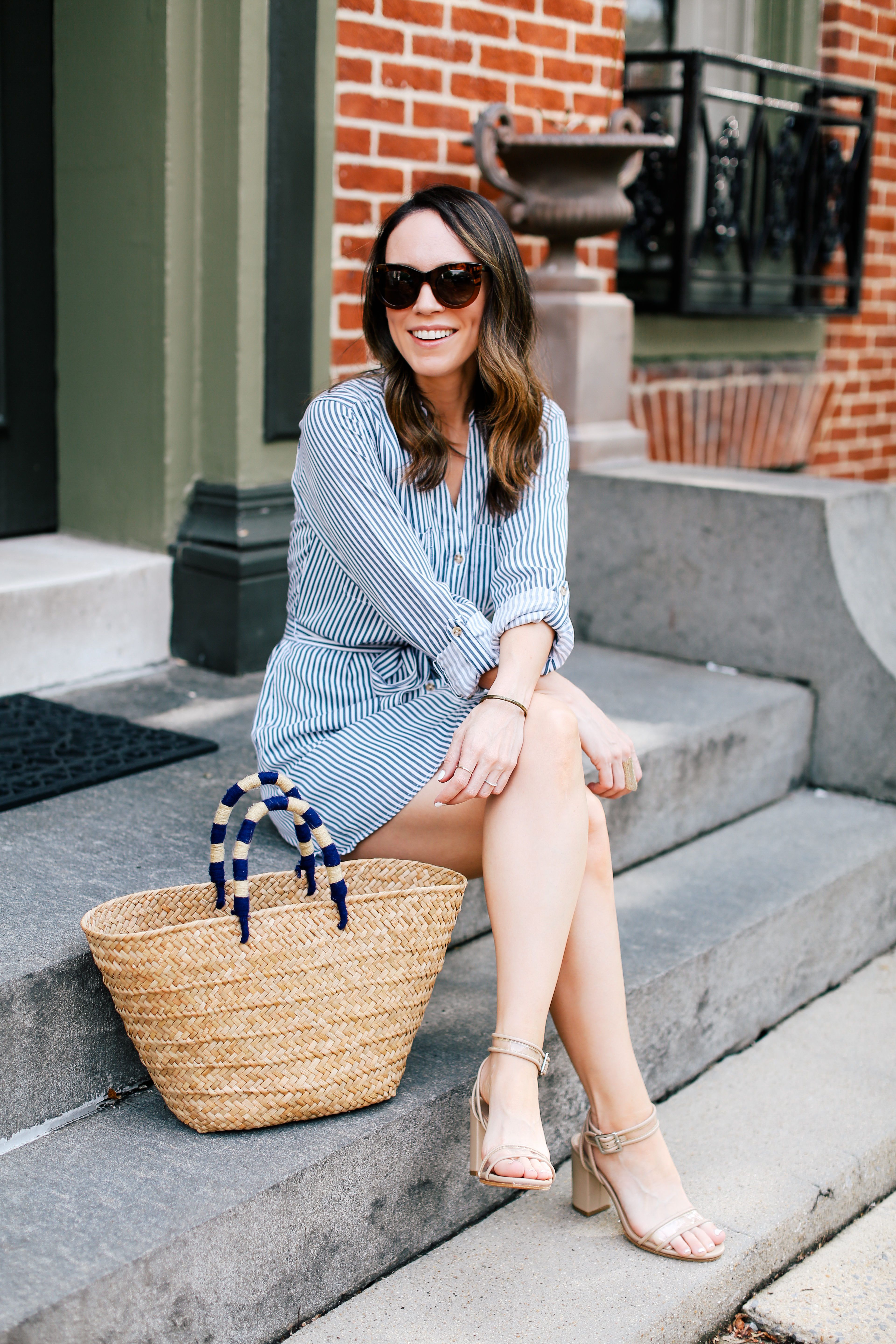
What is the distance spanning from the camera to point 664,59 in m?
4.53

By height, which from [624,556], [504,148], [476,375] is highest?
[504,148]

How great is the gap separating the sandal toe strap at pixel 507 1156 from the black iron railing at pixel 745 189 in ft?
11.3

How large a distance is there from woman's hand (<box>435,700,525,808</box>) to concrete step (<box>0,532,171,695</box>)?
1473 millimetres

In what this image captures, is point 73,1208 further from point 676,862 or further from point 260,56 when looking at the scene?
point 260,56

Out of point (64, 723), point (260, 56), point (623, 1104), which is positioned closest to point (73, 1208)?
point (623, 1104)

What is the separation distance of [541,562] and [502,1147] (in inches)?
38.6

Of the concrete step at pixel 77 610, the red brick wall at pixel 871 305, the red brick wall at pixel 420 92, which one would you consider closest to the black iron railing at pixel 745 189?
the red brick wall at pixel 871 305

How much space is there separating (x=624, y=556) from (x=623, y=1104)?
2.15m

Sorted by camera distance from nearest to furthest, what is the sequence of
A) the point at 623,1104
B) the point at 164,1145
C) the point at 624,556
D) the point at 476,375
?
the point at 164,1145
the point at 623,1104
the point at 476,375
the point at 624,556

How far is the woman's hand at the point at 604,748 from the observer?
2.26 meters

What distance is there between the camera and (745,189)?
5238mm

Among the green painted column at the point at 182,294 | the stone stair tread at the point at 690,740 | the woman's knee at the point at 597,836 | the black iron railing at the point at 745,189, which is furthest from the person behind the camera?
the black iron railing at the point at 745,189

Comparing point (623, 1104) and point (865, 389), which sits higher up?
point (865, 389)

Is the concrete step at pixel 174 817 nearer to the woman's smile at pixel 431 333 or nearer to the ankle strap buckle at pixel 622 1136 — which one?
the ankle strap buckle at pixel 622 1136
